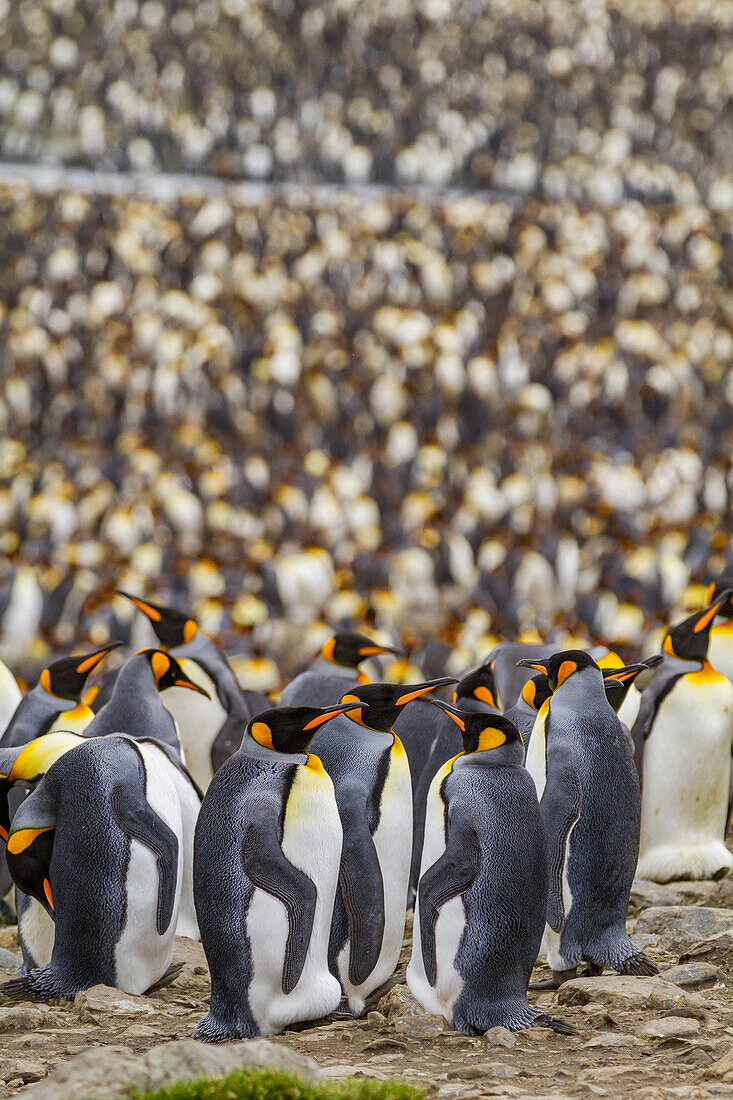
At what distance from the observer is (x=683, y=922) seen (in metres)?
4.73

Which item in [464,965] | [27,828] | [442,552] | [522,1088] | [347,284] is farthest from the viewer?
[347,284]

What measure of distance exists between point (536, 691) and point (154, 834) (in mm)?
1648

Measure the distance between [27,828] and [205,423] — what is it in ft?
49.2

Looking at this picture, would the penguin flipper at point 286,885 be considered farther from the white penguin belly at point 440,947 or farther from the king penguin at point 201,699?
the king penguin at point 201,699

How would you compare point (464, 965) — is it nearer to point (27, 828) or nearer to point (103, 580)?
point (27, 828)

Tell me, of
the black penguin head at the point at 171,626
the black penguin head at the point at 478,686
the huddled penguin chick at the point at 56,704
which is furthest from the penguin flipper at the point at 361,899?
the black penguin head at the point at 171,626

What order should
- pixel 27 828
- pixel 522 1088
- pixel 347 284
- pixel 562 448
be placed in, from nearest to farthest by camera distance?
pixel 522 1088 < pixel 27 828 < pixel 562 448 < pixel 347 284

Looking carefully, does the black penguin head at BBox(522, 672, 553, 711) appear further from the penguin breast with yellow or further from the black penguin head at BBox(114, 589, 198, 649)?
the black penguin head at BBox(114, 589, 198, 649)

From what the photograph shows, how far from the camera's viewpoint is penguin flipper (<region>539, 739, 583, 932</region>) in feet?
13.3

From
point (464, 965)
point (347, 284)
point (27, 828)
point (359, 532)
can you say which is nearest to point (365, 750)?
point (464, 965)

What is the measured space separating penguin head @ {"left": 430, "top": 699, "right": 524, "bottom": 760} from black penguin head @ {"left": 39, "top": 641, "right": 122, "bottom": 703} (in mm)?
1965

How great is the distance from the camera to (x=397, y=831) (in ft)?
13.8

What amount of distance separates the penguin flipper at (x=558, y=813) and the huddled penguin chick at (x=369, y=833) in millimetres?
480

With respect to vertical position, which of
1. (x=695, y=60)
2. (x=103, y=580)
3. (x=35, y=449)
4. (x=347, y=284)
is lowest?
(x=103, y=580)
